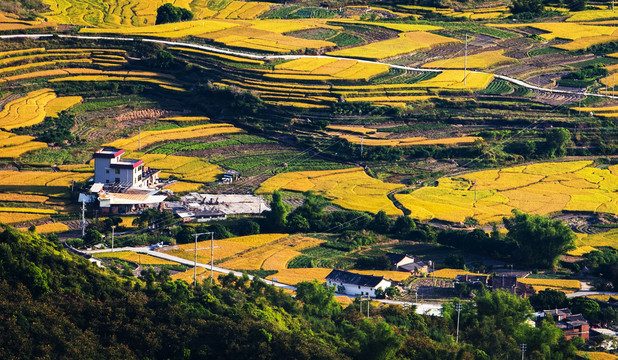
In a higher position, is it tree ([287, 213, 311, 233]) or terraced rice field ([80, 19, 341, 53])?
terraced rice field ([80, 19, 341, 53])

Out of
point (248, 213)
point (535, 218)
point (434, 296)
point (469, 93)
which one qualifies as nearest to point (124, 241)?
point (248, 213)

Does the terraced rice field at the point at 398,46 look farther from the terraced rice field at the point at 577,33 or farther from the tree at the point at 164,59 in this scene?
the tree at the point at 164,59

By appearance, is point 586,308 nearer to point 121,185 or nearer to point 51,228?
point 51,228

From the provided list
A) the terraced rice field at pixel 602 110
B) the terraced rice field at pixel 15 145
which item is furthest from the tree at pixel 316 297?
the terraced rice field at pixel 602 110

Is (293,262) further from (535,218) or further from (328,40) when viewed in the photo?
(328,40)

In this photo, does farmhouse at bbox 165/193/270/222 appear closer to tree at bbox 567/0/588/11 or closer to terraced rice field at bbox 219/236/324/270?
terraced rice field at bbox 219/236/324/270

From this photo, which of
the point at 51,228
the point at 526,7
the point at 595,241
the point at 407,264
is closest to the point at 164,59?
the point at 51,228

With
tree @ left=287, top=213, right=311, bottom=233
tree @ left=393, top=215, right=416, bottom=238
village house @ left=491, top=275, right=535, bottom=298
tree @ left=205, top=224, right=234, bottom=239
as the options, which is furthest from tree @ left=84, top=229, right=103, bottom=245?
village house @ left=491, top=275, right=535, bottom=298
